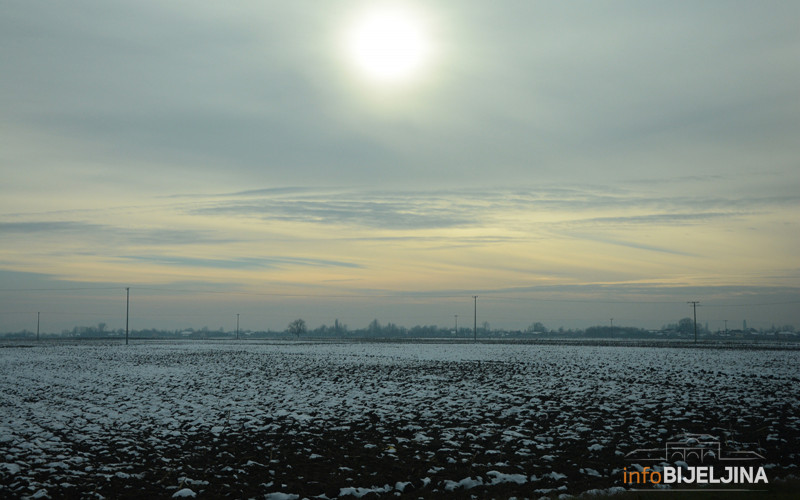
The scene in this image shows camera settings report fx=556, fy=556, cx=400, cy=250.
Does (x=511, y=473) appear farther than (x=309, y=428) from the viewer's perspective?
No

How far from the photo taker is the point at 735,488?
1196 cm

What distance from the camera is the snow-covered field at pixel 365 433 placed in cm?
1298

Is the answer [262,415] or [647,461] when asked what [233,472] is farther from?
[647,461]

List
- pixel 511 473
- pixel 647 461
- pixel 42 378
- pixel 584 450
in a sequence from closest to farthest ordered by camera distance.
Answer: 1. pixel 511 473
2. pixel 647 461
3. pixel 584 450
4. pixel 42 378

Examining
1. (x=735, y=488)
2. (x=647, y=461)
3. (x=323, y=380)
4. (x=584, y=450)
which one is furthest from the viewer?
(x=323, y=380)

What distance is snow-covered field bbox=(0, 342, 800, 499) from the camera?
13.0m

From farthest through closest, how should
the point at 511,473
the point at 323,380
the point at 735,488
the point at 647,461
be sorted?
the point at 323,380 → the point at 647,461 → the point at 511,473 → the point at 735,488

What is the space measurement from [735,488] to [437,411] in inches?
466

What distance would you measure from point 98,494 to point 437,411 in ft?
42.7

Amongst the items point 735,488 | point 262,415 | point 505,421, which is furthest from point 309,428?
point 735,488

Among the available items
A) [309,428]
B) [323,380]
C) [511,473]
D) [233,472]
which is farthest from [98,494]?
[323,380]

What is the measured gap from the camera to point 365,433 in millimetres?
18234

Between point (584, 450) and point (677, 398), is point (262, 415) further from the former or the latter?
point (677, 398)

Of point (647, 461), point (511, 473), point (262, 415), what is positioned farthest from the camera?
point (262, 415)
